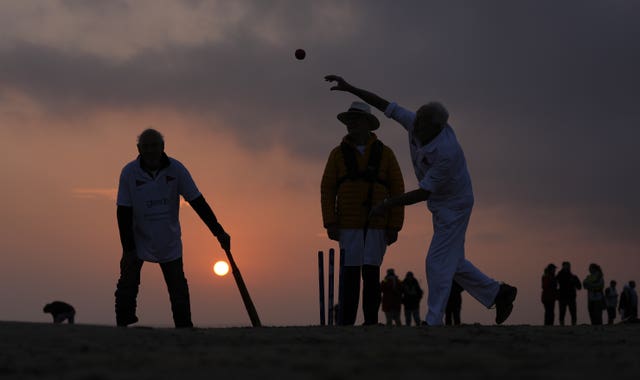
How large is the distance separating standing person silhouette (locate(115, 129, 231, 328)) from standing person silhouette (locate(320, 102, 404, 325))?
1.20m

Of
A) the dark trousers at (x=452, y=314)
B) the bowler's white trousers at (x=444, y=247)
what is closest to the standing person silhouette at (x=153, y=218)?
the bowler's white trousers at (x=444, y=247)

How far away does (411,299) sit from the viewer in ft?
72.0

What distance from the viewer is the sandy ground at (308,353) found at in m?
4.38

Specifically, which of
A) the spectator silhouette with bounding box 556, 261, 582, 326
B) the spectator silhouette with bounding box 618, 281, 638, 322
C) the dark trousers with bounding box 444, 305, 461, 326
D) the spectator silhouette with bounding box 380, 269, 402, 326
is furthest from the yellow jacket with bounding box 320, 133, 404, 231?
the spectator silhouette with bounding box 618, 281, 638, 322

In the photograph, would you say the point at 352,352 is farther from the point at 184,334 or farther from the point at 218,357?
the point at 184,334

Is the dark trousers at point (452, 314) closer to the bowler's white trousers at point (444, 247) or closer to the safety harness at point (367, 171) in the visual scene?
the safety harness at point (367, 171)

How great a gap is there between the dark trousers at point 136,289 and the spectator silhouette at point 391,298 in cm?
1428

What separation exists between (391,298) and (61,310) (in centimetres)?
821

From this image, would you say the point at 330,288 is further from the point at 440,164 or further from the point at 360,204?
the point at 440,164

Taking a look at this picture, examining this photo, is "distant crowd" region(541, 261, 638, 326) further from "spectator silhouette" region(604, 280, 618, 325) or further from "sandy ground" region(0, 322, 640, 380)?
"sandy ground" region(0, 322, 640, 380)

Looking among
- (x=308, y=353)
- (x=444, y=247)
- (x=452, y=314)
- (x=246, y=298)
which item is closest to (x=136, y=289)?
(x=246, y=298)

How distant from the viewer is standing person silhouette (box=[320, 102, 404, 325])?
29.0 feet

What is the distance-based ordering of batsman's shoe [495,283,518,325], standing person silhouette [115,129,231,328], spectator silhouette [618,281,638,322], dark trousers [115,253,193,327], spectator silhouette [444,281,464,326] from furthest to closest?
spectator silhouette [618,281,638,322], spectator silhouette [444,281,464,326], batsman's shoe [495,283,518,325], dark trousers [115,253,193,327], standing person silhouette [115,129,231,328]

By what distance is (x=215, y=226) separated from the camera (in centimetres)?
865
